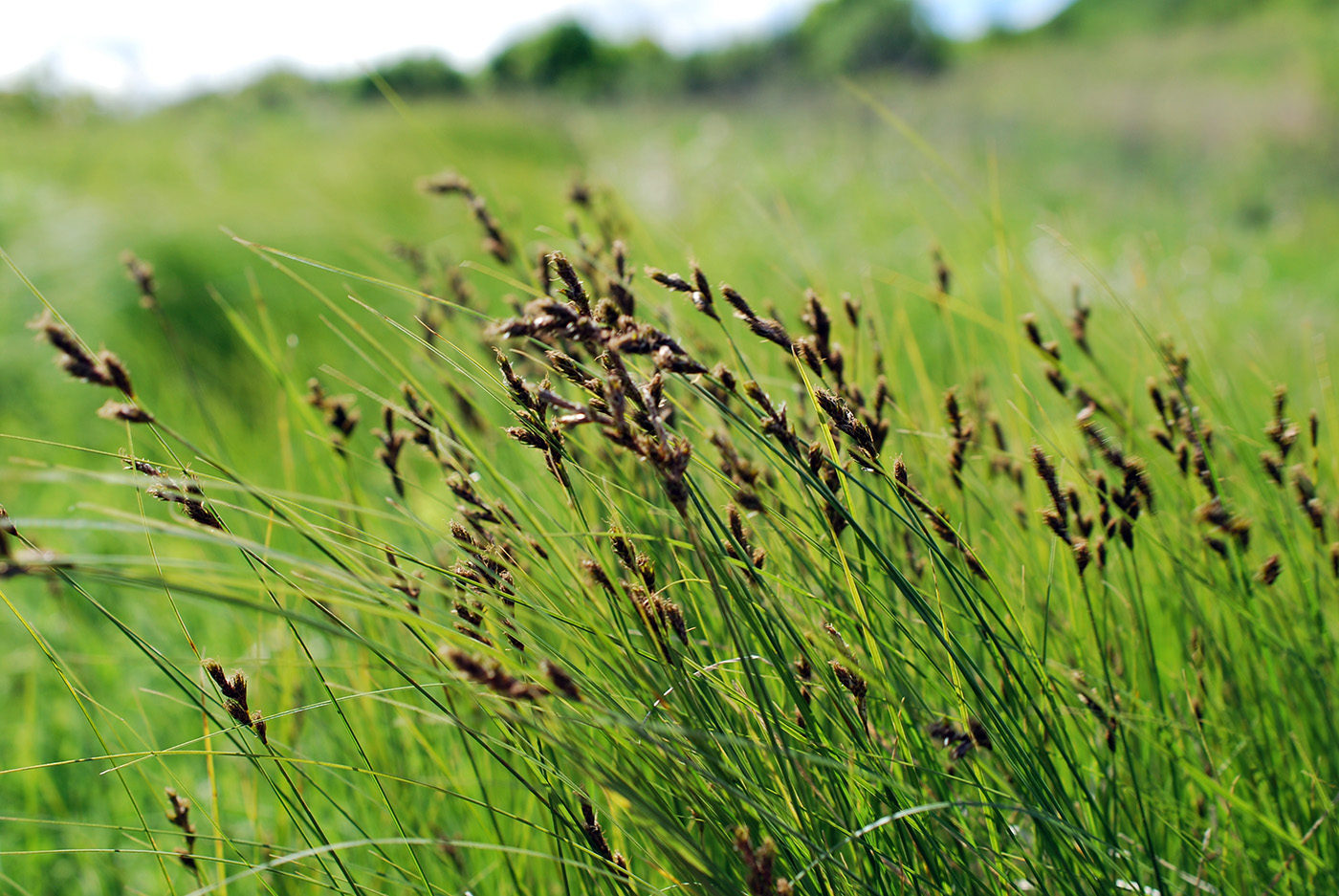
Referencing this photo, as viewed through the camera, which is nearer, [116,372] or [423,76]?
[116,372]

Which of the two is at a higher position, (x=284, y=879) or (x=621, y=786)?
(x=621, y=786)

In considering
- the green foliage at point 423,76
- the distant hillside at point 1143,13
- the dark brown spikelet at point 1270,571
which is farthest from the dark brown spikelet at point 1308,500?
the distant hillside at point 1143,13

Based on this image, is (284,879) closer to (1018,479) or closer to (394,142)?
(1018,479)

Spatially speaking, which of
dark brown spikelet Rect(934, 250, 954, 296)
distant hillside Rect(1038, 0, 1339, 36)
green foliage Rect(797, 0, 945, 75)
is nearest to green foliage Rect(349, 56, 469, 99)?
green foliage Rect(797, 0, 945, 75)

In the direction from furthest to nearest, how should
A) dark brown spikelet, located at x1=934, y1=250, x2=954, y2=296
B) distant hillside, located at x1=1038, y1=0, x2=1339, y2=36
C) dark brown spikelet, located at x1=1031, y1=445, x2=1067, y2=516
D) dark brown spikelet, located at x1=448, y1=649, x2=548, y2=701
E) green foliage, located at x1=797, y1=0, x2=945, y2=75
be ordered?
distant hillside, located at x1=1038, y1=0, x2=1339, y2=36 → green foliage, located at x1=797, y1=0, x2=945, y2=75 → dark brown spikelet, located at x1=934, y1=250, x2=954, y2=296 → dark brown spikelet, located at x1=1031, y1=445, x2=1067, y2=516 → dark brown spikelet, located at x1=448, y1=649, x2=548, y2=701

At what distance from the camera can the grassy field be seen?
71cm

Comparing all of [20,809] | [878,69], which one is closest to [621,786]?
[20,809]

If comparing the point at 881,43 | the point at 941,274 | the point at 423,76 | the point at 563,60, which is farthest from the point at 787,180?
the point at 563,60

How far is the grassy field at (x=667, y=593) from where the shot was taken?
707 mm

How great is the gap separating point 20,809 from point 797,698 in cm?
164

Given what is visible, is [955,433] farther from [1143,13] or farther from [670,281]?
[1143,13]

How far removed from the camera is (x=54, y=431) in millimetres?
3076

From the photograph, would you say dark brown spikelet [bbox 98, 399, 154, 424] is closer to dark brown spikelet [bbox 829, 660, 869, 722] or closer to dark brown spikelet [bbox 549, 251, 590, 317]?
dark brown spikelet [bbox 549, 251, 590, 317]

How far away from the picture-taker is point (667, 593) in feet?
3.33
